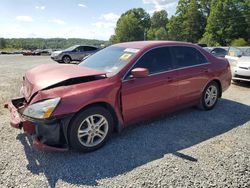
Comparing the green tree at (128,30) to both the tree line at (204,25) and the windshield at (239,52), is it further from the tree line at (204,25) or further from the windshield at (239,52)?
the windshield at (239,52)

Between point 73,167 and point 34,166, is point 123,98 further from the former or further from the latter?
point 34,166

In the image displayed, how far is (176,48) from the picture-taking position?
489 centimetres

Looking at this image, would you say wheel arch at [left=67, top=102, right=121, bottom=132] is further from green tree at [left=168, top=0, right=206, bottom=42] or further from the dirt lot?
green tree at [left=168, top=0, right=206, bottom=42]

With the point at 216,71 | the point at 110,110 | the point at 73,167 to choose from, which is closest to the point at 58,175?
the point at 73,167

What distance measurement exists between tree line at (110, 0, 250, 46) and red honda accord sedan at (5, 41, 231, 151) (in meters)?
41.8

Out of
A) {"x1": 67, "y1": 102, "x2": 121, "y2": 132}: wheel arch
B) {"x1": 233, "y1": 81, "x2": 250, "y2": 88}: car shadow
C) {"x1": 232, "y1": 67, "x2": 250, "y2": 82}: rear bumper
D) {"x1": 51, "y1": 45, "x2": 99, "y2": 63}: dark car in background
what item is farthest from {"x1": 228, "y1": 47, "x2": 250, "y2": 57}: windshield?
{"x1": 67, "y1": 102, "x2": 121, "y2": 132}: wheel arch

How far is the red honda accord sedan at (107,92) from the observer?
3.36m

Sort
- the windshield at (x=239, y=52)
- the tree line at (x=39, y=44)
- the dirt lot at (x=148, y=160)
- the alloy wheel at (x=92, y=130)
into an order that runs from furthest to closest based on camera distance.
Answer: the tree line at (x=39, y=44)
the windshield at (x=239, y=52)
the alloy wheel at (x=92, y=130)
the dirt lot at (x=148, y=160)

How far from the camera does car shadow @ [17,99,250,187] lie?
10.5 ft

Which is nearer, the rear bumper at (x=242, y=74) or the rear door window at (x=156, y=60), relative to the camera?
the rear door window at (x=156, y=60)

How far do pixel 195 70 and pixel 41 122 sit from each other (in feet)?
10.5

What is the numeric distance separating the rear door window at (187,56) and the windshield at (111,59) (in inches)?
37.0

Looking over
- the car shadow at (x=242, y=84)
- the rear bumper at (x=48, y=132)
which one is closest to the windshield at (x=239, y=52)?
the car shadow at (x=242, y=84)

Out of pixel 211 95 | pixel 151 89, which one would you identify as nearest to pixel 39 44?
pixel 211 95
